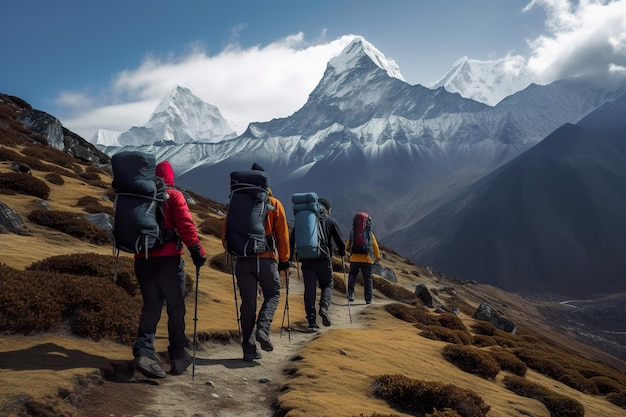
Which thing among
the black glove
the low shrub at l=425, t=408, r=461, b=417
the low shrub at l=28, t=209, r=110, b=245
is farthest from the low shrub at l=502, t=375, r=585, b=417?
the low shrub at l=28, t=209, r=110, b=245

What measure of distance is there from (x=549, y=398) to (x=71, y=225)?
1807cm

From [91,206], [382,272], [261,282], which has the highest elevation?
[91,206]

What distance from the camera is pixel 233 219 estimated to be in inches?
374

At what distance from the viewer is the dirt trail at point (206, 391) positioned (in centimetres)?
662

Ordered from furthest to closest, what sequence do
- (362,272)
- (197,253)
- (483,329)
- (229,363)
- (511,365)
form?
(483,329), (362,272), (511,365), (229,363), (197,253)

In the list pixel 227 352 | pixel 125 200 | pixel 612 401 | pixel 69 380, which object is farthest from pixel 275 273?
pixel 612 401

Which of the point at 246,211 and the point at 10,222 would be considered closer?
the point at 246,211

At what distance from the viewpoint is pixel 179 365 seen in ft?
27.0

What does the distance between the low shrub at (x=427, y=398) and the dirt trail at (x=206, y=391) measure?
208 centimetres

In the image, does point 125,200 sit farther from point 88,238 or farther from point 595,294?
point 595,294

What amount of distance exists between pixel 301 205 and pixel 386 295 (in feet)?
51.3

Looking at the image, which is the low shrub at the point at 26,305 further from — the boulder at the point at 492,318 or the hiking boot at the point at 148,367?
the boulder at the point at 492,318

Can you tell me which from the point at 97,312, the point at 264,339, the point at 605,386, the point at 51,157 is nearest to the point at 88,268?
the point at 97,312

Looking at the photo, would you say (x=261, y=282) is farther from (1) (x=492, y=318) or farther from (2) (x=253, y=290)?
(1) (x=492, y=318)
